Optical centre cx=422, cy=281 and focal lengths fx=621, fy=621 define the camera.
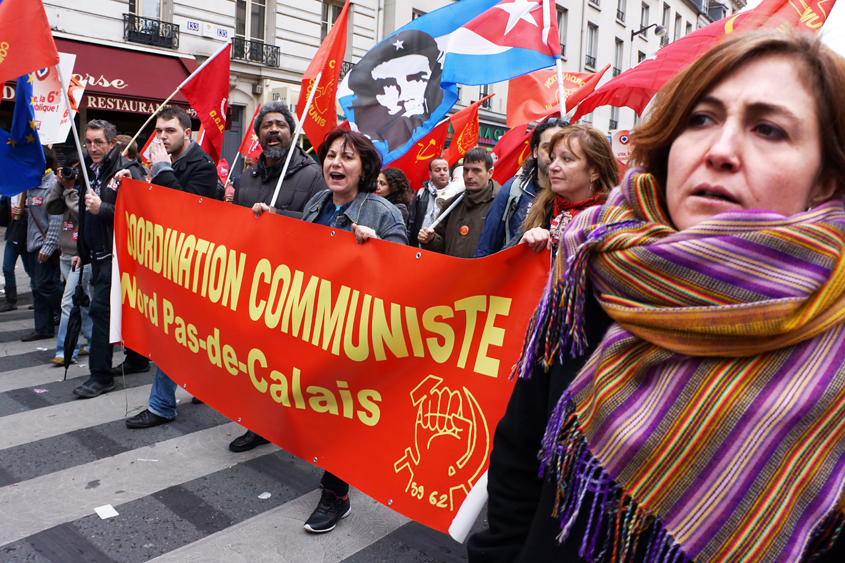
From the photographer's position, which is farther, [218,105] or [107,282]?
[218,105]

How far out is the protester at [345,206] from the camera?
3.30m

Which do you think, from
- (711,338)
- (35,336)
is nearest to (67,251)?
(35,336)

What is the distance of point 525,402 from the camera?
1.27m

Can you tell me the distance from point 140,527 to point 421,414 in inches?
70.7

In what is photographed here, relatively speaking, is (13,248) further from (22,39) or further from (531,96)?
(531,96)

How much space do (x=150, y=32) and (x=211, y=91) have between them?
11.0 metres

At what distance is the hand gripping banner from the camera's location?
2307mm

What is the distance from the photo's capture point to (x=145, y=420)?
4.56 m

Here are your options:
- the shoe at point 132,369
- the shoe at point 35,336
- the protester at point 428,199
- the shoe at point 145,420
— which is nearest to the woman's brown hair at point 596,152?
the shoe at point 145,420

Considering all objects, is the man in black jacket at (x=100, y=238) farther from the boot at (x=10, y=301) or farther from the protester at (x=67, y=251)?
the boot at (x=10, y=301)

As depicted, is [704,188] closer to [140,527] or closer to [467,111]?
[140,527]

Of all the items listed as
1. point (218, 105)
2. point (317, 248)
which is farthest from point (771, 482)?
point (218, 105)

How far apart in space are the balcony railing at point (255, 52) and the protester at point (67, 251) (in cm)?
1273

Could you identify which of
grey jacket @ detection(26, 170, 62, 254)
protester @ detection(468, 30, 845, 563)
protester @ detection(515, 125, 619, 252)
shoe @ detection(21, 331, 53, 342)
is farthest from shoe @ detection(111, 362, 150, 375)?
protester @ detection(468, 30, 845, 563)
